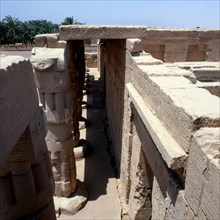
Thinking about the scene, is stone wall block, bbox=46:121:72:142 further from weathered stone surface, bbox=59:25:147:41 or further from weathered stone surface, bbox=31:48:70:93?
weathered stone surface, bbox=59:25:147:41

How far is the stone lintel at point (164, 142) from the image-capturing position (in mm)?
2482

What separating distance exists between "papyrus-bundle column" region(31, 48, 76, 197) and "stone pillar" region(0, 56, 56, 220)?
2.80 m

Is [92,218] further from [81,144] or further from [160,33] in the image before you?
[160,33]

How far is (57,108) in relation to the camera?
5781 millimetres

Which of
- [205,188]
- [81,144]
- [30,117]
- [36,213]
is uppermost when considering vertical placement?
[30,117]

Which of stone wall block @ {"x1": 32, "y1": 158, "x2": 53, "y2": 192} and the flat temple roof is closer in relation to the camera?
stone wall block @ {"x1": 32, "y1": 158, "x2": 53, "y2": 192}

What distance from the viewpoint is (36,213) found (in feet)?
9.21

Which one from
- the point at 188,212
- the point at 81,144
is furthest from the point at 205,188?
the point at 81,144

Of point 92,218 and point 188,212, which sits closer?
point 188,212

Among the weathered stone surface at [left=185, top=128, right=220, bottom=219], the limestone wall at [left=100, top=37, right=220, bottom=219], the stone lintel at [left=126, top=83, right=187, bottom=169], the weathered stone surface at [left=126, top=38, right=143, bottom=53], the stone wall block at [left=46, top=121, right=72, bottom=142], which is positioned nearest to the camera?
the weathered stone surface at [left=185, top=128, right=220, bottom=219]

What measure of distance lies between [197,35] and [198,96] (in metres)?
6.92

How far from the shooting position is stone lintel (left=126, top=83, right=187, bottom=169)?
2482mm

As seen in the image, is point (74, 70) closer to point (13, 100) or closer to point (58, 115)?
point (58, 115)

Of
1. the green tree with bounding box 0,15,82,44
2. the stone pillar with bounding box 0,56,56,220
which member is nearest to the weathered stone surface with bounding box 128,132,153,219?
the stone pillar with bounding box 0,56,56,220
